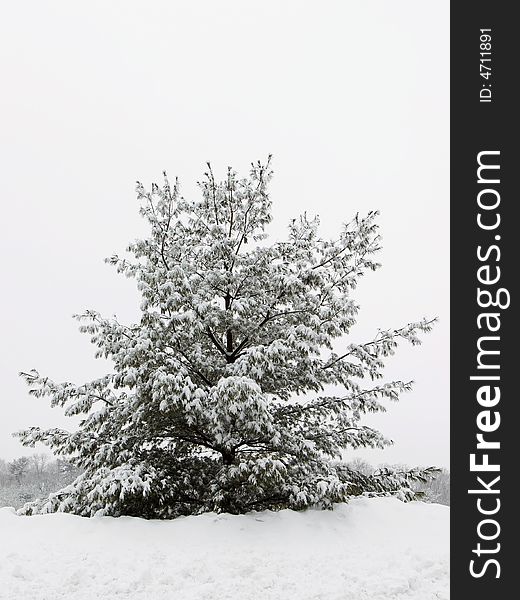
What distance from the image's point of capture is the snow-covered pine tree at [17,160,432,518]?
7.22 metres

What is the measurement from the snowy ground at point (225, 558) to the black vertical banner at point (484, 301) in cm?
78

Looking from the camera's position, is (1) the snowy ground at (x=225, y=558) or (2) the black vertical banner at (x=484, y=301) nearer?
(1) the snowy ground at (x=225, y=558)

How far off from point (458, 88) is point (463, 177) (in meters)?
1.26

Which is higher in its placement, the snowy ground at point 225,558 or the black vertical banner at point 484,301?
the black vertical banner at point 484,301

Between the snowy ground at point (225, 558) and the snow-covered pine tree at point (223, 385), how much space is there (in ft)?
1.66

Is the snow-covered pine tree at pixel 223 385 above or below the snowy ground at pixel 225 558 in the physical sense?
above

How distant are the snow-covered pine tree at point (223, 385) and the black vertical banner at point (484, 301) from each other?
195cm

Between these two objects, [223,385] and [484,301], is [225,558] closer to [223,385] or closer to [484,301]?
[223,385]

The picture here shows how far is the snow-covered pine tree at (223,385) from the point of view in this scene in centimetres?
722

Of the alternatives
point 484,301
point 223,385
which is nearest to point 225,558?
point 223,385

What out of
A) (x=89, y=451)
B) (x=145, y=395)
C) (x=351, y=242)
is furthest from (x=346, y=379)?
(x=89, y=451)

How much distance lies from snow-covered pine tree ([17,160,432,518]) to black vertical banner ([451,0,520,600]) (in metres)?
1.95

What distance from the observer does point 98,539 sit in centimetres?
655

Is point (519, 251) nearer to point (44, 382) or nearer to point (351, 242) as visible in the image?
point (351, 242)
